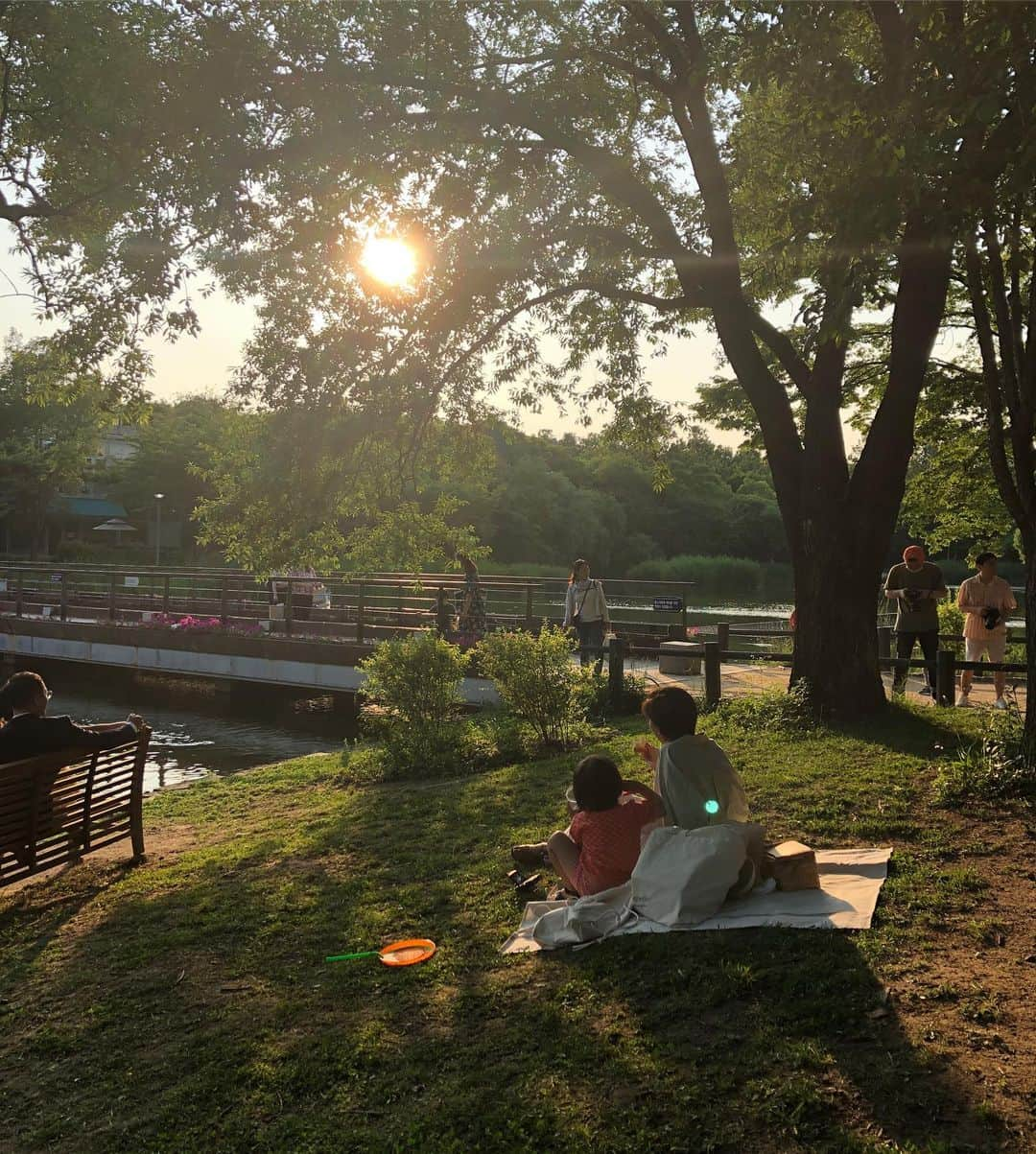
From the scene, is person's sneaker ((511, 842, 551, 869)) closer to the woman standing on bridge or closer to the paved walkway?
the paved walkway

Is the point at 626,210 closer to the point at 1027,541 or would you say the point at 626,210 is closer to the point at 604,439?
the point at 604,439

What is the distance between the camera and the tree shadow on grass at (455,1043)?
9.57 ft

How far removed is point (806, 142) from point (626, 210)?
412 cm

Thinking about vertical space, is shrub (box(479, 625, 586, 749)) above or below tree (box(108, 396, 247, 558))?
below

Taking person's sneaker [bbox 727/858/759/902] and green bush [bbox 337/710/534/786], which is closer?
person's sneaker [bbox 727/858/759/902]

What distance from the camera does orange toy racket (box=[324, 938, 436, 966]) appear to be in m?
4.42

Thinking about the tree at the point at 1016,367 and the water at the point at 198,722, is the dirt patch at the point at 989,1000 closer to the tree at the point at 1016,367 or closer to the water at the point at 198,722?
the tree at the point at 1016,367

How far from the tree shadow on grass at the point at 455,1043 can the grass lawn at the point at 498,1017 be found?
1 cm

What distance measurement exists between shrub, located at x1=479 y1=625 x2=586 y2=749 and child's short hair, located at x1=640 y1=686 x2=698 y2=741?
17.2 feet

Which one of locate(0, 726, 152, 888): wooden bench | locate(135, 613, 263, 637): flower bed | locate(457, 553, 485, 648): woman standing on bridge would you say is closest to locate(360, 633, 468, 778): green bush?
locate(0, 726, 152, 888): wooden bench

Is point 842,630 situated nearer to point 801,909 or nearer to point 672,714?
point 672,714

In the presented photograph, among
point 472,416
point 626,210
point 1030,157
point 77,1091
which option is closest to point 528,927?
point 77,1091

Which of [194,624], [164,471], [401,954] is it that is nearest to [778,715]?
[401,954]

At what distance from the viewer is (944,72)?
5508mm
